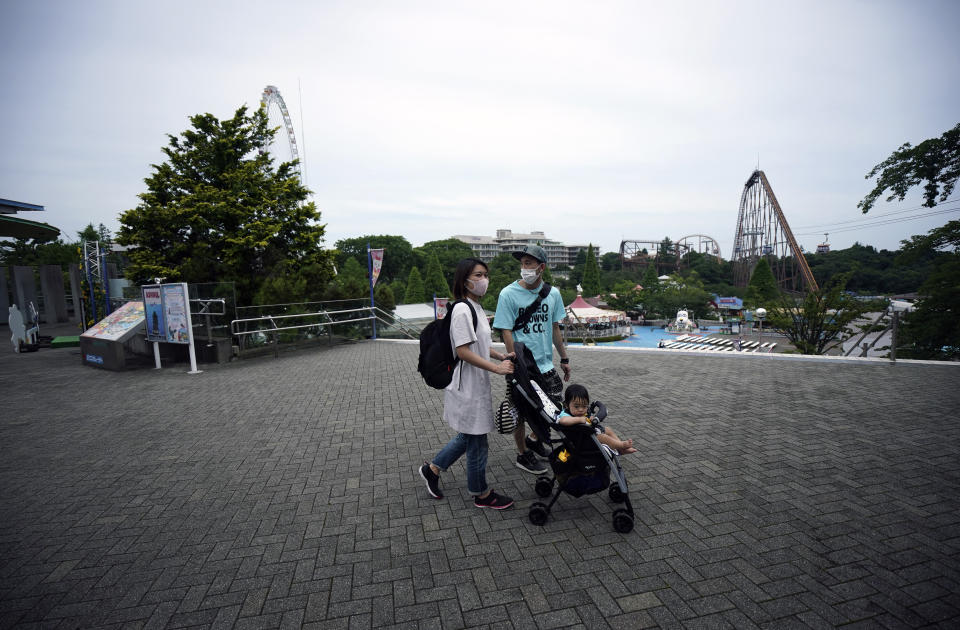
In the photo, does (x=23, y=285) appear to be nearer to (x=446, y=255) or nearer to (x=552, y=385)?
(x=552, y=385)

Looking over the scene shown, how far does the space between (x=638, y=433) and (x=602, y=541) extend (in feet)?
6.94

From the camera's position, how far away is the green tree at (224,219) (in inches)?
591

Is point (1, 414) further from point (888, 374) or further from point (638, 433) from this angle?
point (888, 374)

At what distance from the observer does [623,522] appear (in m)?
2.77

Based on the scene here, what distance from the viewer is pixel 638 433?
462cm

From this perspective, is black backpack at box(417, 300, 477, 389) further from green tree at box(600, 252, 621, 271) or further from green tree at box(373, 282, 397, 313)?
green tree at box(600, 252, 621, 271)

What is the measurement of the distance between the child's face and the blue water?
98.4ft

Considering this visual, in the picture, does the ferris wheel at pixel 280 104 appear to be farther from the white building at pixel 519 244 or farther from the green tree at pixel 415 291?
the white building at pixel 519 244

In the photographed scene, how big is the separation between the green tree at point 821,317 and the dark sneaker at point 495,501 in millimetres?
14036

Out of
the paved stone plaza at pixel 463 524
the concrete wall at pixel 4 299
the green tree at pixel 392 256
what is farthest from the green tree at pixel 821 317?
the green tree at pixel 392 256

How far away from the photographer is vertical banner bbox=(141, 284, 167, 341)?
870 centimetres

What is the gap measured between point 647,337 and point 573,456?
39.3 metres

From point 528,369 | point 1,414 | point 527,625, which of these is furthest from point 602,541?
point 1,414

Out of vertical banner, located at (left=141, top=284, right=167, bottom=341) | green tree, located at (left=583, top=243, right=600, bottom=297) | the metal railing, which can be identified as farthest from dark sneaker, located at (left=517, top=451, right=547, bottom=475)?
green tree, located at (left=583, top=243, right=600, bottom=297)
